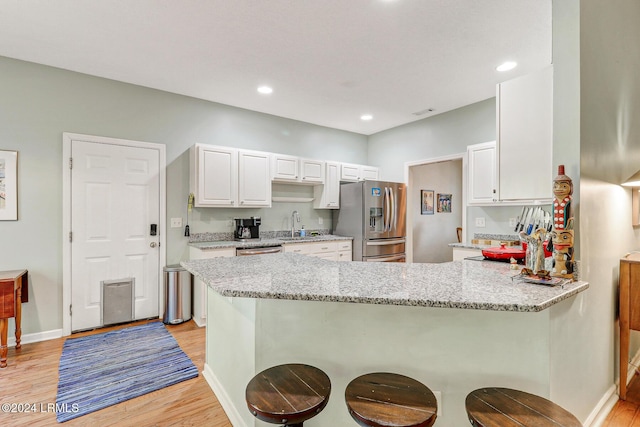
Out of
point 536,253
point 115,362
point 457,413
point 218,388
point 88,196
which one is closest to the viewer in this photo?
point 457,413

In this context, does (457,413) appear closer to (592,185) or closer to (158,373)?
(592,185)

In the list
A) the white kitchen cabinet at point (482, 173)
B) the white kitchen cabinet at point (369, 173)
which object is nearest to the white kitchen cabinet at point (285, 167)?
the white kitchen cabinet at point (369, 173)

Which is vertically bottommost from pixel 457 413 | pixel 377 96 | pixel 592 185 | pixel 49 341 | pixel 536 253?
pixel 49 341

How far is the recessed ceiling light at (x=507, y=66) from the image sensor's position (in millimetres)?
3031

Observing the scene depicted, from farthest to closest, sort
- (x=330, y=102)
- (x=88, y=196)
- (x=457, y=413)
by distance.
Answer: (x=330, y=102), (x=88, y=196), (x=457, y=413)

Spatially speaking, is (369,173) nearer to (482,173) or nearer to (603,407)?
(482,173)

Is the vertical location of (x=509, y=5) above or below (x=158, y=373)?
above

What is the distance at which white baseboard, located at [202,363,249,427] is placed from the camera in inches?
71.1

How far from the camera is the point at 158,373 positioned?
2.45 m

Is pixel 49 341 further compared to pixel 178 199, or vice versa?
pixel 178 199

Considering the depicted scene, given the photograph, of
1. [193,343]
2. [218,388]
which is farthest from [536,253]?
[193,343]

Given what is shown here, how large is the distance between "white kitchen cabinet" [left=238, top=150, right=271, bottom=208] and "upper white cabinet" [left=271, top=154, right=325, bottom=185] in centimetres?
14

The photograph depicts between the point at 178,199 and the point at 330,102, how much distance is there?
232cm

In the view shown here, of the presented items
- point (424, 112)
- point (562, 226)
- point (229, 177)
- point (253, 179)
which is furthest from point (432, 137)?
point (562, 226)
